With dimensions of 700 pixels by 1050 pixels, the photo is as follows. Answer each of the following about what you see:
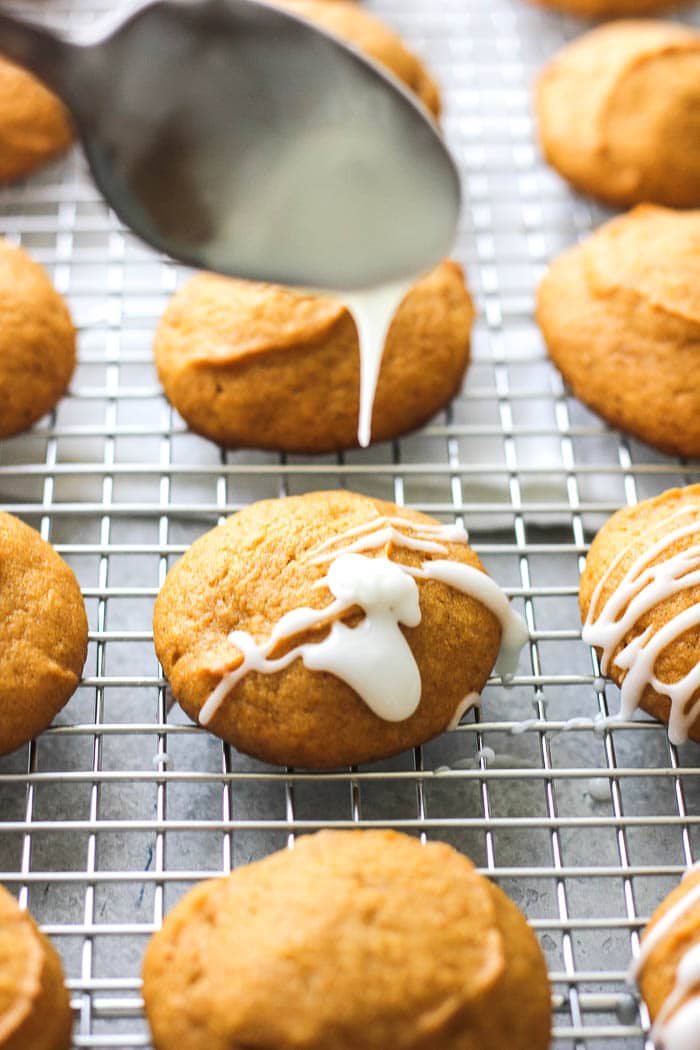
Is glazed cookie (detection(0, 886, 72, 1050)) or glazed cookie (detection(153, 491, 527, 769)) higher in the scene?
glazed cookie (detection(153, 491, 527, 769))

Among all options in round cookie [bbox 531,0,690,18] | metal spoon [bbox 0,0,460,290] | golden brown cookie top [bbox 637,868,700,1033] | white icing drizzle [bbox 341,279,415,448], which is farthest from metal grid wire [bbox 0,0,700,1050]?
round cookie [bbox 531,0,690,18]

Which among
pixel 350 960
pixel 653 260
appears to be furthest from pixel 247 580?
pixel 653 260

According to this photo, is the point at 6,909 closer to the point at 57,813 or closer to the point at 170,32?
the point at 57,813

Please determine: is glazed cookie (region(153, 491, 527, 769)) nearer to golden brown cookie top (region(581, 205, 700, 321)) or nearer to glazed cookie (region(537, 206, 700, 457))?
glazed cookie (region(537, 206, 700, 457))

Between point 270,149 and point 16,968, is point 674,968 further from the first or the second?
point 270,149

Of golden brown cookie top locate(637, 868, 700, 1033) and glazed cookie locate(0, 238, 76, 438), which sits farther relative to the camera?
glazed cookie locate(0, 238, 76, 438)

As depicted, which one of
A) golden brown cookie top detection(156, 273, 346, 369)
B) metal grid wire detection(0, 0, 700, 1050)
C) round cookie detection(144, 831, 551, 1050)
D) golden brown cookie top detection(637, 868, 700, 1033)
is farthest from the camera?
golden brown cookie top detection(156, 273, 346, 369)
